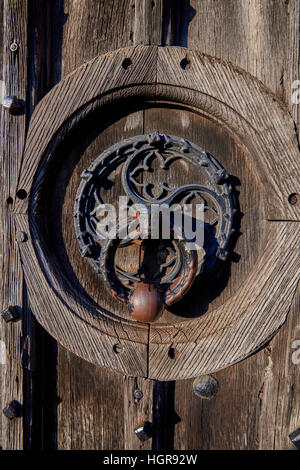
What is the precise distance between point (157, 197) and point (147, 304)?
25 cm

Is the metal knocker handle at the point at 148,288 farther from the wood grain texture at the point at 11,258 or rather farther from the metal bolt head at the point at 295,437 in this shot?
the metal bolt head at the point at 295,437

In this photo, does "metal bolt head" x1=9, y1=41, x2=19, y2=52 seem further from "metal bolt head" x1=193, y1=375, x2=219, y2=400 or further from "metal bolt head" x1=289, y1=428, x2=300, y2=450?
"metal bolt head" x1=289, y1=428, x2=300, y2=450

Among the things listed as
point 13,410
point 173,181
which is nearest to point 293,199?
point 173,181

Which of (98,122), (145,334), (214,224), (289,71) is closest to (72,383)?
(145,334)

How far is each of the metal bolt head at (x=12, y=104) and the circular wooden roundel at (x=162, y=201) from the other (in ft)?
0.14

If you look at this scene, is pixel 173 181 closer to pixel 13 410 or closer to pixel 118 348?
pixel 118 348

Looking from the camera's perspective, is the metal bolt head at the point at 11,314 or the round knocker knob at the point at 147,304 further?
the metal bolt head at the point at 11,314

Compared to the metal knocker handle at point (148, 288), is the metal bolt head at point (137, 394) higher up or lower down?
lower down

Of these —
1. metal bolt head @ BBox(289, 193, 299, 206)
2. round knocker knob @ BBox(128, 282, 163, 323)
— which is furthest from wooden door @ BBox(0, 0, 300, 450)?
round knocker knob @ BBox(128, 282, 163, 323)

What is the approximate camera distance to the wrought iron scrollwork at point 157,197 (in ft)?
2.60

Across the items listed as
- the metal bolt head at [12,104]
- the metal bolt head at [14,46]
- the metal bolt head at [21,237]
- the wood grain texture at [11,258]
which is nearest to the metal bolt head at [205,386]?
the wood grain texture at [11,258]

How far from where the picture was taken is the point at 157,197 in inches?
32.1

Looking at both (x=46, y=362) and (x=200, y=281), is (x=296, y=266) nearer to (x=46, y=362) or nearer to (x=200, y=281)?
(x=200, y=281)

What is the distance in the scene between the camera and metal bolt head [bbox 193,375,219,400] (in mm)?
788
